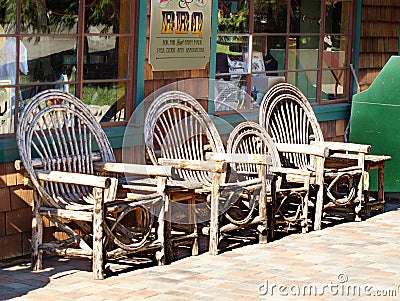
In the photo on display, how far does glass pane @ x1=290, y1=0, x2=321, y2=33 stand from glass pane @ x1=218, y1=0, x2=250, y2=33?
71 centimetres

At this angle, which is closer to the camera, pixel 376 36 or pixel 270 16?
pixel 270 16

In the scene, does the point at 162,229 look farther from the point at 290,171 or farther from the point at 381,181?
the point at 381,181

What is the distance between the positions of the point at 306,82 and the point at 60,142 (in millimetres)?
3338

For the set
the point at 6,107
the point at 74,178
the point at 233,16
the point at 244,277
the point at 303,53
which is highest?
the point at 233,16

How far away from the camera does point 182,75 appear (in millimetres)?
7191

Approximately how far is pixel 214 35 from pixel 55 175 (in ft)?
7.67

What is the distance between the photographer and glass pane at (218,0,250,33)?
25.0ft

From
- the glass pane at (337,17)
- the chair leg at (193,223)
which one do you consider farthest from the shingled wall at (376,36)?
the chair leg at (193,223)

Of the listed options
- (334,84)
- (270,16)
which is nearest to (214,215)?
(270,16)

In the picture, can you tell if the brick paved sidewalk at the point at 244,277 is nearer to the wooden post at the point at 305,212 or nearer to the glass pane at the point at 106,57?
the wooden post at the point at 305,212

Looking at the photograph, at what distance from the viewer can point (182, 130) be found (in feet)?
23.2

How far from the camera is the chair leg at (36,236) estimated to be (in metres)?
5.70

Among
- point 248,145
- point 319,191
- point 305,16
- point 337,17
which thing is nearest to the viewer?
point 319,191

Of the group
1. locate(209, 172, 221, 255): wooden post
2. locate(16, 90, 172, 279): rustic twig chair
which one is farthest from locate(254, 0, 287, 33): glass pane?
locate(16, 90, 172, 279): rustic twig chair
